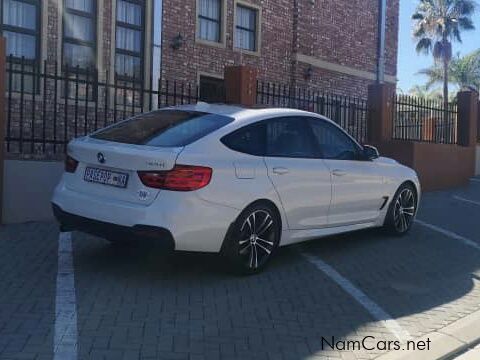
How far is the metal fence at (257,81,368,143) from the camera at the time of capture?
434 inches

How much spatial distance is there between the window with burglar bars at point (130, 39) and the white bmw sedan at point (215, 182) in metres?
8.48

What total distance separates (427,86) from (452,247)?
4520cm

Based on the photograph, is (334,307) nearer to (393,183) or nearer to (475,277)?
(475,277)

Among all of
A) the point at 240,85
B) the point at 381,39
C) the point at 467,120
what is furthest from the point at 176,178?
the point at 381,39

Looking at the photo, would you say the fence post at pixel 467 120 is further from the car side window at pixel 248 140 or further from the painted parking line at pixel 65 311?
the painted parking line at pixel 65 311

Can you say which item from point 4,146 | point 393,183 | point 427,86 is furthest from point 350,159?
point 427,86

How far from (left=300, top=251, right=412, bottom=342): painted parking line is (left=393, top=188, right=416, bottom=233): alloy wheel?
163cm

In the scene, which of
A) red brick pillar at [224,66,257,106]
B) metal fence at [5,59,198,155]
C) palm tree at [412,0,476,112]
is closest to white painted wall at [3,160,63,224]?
metal fence at [5,59,198,155]

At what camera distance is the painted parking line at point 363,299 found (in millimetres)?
4749

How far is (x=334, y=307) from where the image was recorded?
523 cm

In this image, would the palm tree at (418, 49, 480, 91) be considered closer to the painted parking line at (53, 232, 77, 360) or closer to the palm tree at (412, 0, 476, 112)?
the palm tree at (412, 0, 476, 112)

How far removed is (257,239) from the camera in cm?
583
